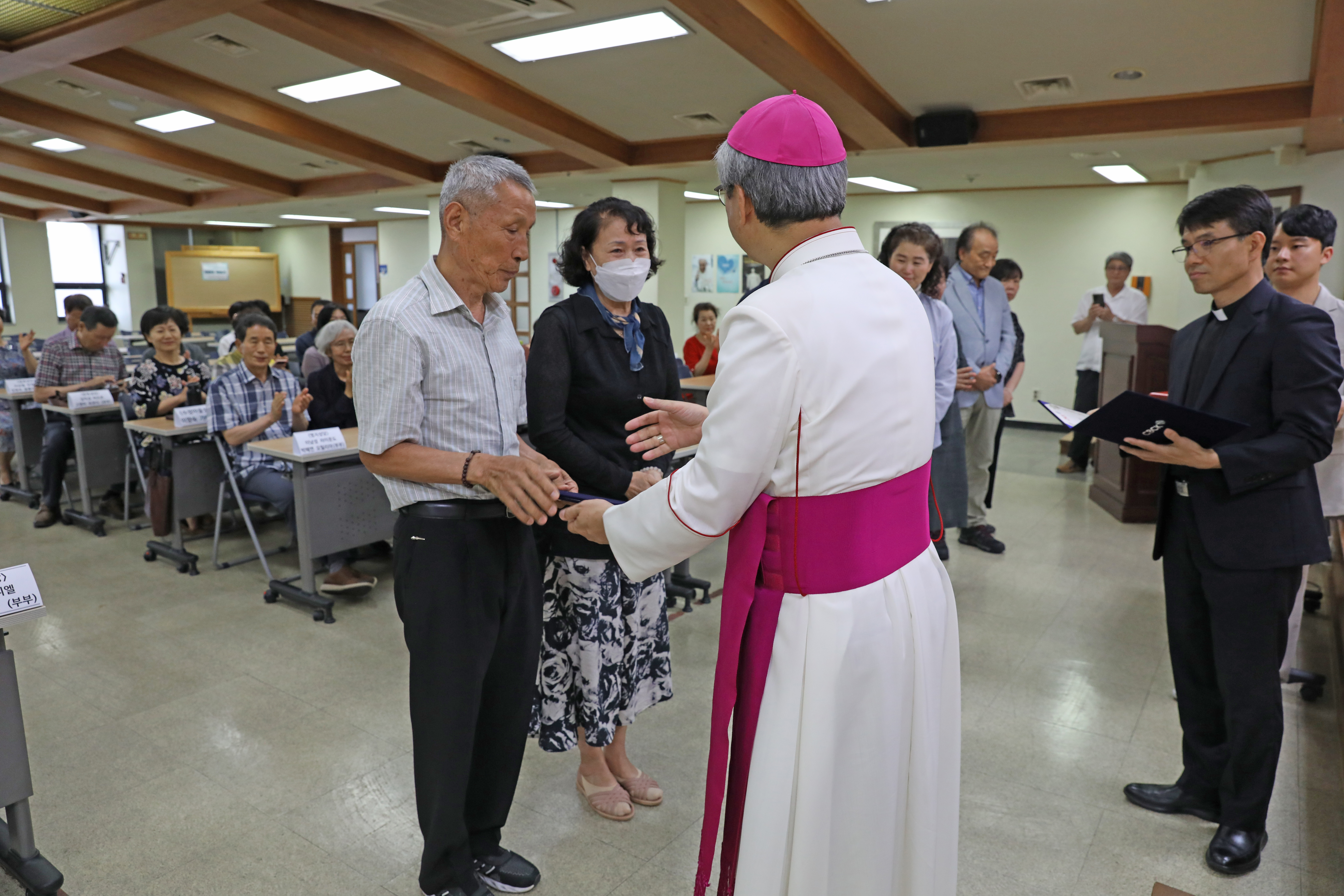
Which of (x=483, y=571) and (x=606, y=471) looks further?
(x=606, y=471)

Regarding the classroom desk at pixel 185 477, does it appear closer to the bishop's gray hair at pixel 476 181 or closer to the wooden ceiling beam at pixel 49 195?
the bishop's gray hair at pixel 476 181

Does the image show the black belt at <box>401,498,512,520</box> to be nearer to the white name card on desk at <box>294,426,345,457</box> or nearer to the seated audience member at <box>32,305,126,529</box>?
the white name card on desk at <box>294,426,345,457</box>

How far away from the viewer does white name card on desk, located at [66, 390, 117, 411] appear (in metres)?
5.30

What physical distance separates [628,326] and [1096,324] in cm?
637

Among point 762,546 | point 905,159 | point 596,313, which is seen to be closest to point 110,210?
point 905,159

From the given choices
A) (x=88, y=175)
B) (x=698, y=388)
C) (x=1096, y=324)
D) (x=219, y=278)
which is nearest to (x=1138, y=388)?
(x=1096, y=324)

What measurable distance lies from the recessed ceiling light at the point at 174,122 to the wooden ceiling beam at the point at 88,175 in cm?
289

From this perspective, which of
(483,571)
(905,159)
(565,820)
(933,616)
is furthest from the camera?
(905,159)

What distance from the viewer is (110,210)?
1403 centimetres

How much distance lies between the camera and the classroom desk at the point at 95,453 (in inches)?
214

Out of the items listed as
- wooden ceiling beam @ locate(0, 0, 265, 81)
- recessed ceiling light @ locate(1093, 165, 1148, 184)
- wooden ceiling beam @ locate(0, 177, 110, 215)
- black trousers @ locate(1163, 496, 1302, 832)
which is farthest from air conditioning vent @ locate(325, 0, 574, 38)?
wooden ceiling beam @ locate(0, 177, 110, 215)

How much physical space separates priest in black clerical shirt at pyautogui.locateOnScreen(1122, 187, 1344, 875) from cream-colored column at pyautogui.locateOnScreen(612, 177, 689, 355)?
716 cm

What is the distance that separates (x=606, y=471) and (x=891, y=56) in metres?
A: 4.40

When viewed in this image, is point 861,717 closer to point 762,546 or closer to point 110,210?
point 762,546
